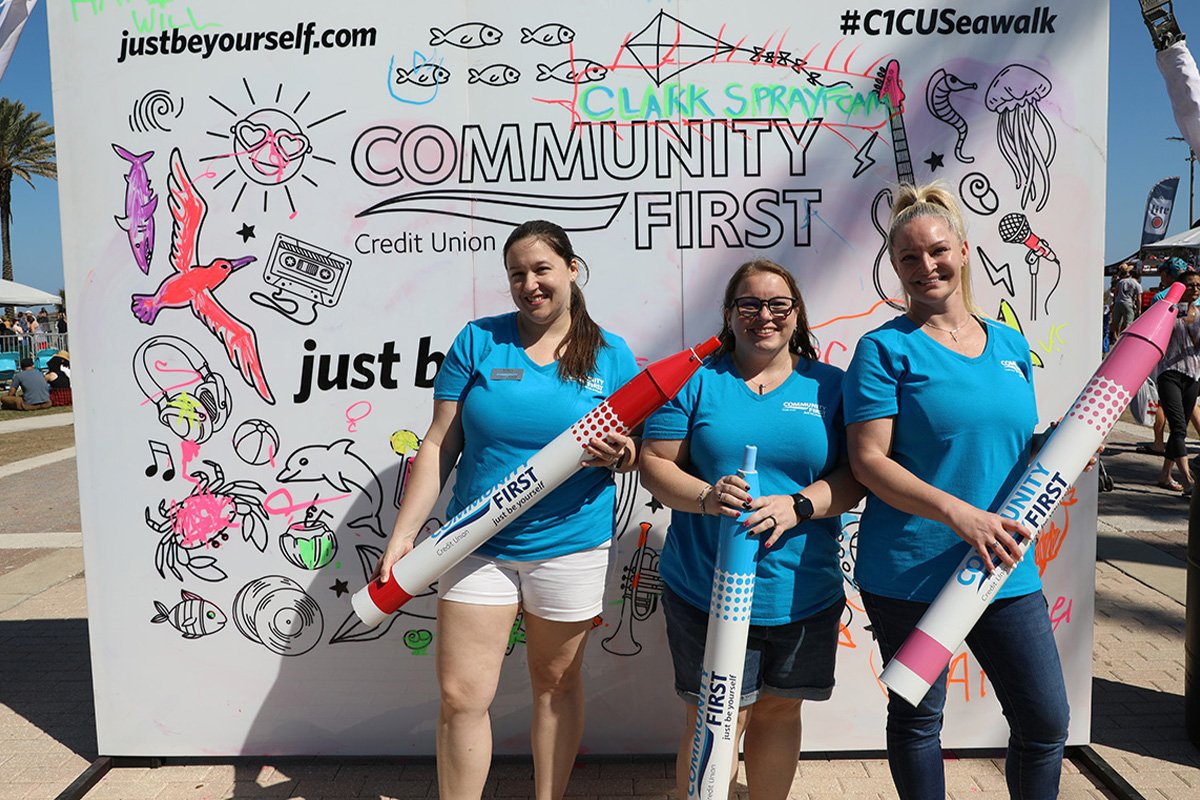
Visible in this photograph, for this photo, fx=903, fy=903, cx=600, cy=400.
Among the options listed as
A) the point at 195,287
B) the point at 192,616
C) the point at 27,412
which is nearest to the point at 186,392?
the point at 195,287

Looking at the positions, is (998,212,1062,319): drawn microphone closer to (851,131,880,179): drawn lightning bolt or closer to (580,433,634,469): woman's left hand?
(851,131,880,179): drawn lightning bolt

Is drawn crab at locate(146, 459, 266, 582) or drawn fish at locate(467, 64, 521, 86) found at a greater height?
drawn fish at locate(467, 64, 521, 86)

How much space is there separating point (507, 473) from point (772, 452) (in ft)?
2.63

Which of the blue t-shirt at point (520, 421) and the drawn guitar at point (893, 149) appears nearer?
the blue t-shirt at point (520, 421)

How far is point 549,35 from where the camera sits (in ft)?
11.2

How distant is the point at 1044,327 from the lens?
3537 mm

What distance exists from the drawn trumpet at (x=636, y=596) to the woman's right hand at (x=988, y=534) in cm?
152

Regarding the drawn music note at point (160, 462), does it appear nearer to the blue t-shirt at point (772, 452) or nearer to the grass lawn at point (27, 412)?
the blue t-shirt at point (772, 452)

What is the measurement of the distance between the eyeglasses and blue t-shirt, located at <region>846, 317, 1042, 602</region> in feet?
0.75

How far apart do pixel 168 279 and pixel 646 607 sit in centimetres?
230

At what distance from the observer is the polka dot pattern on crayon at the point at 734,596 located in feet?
7.82

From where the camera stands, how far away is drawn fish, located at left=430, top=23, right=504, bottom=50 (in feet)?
11.2

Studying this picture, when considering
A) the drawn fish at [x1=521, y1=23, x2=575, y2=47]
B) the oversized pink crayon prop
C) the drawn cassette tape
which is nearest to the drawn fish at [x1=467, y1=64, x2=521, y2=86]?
the drawn fish at [x1=521, y1=23, x2=575, y2=47]

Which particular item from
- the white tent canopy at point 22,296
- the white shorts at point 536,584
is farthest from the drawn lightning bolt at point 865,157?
the white tent canopy at point 22,296
